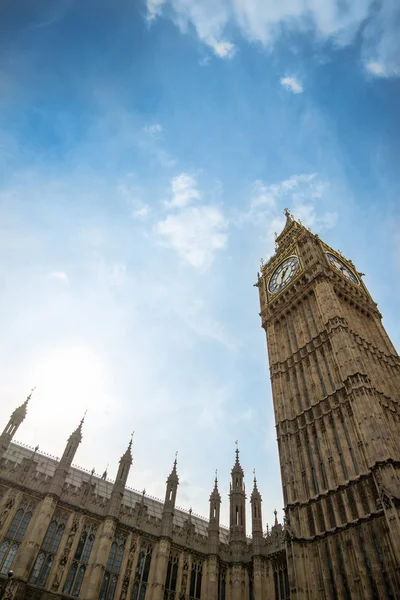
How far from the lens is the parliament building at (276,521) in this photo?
91.5 ft

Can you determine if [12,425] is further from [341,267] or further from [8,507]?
[341,267]

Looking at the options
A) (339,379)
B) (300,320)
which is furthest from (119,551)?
(300,320)

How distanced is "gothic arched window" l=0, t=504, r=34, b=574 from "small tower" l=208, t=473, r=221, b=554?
50.0 feet

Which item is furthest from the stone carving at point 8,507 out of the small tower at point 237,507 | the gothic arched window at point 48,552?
the small tower at point 237,507

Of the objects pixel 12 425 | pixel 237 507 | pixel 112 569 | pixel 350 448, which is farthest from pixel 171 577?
pixel 12 425

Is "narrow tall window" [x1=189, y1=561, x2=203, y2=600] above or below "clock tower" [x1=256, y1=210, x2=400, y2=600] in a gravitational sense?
below

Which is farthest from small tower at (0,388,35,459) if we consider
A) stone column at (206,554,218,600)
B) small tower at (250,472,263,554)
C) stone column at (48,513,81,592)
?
small tower at (250,472,263,554)

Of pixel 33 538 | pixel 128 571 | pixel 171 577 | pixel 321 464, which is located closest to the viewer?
pixel 33 538

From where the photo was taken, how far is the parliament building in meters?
27.9

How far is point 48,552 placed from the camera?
29219 millimetres

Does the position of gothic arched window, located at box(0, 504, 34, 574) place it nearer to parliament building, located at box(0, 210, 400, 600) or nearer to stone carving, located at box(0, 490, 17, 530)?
parliament building, located at box(0, 210, 400, 600)

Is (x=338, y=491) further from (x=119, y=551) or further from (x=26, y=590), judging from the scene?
(x=26, y=590)

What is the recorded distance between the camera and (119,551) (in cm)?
3200

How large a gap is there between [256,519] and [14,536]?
20.3 m
